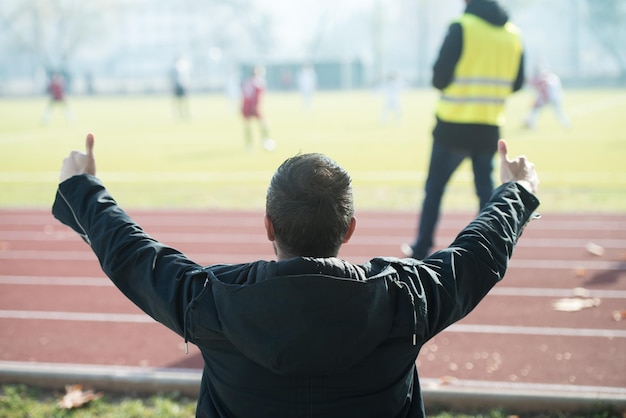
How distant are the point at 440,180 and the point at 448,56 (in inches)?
40.1

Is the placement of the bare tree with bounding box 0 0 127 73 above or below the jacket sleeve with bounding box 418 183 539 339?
above

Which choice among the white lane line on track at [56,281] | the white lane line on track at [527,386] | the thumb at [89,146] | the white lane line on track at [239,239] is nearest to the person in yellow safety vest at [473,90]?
the white lane line on track at [239,239]

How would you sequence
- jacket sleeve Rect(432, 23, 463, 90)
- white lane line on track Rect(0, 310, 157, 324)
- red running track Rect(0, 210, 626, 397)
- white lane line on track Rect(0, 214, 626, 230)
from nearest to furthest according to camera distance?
red running track Rect(0, 210, 626, 397), white lane line on track Rect(0, 310, 157, 324), jacket sleeve Rect(432, 23, 463, 90), white lane line on track Rect(0, 214, 626, 230)

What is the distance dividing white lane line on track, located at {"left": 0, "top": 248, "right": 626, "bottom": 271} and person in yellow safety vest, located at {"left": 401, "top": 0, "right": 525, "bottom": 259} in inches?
42.8

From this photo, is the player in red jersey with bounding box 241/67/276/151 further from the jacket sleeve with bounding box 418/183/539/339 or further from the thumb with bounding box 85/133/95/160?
the jacket sleeve with bounding box 418/183/539/339

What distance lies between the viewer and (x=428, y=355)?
4.65 meters

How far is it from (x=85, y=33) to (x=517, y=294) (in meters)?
95.4

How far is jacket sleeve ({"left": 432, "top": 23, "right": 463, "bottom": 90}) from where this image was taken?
19.7 feet

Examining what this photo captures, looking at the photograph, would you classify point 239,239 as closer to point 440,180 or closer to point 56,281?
point 56,281

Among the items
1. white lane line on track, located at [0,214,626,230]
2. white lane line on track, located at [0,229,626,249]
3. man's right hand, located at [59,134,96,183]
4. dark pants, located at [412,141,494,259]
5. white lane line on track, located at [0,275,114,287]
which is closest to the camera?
man's right hand, located at [59,134,96,183]

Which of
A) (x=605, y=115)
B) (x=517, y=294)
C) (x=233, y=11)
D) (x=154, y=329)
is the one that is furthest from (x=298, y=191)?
(x=233, y=11)

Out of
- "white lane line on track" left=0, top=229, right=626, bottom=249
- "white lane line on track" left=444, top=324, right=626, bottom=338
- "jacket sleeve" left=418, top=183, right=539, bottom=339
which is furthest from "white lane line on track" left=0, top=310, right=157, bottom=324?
"jacket sleeve" left=418, top=183, right=539, bottom=339

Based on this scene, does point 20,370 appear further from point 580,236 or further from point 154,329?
point 580,236

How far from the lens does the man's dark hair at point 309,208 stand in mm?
1854
